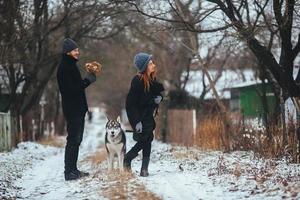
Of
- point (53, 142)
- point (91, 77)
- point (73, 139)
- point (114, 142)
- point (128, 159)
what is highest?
point (91, 77)

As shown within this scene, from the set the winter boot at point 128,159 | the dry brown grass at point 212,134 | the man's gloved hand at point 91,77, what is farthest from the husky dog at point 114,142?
the dry brown grass at point 212,134

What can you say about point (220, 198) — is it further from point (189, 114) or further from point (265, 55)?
point (189, 114)

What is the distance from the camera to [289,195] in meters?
8.17

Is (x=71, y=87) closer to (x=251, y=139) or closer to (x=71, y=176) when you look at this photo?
(x=71, y=176)

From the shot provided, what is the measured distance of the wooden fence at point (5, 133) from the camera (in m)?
20.5

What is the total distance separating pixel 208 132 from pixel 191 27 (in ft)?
15.4

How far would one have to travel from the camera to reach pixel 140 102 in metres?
11.0

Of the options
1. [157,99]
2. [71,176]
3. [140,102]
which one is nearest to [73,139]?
[71,176]

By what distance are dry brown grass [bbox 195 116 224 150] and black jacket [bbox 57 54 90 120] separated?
7.83 metres

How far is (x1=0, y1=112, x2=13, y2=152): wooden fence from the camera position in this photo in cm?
2052

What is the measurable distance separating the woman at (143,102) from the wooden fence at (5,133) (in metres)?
10.1

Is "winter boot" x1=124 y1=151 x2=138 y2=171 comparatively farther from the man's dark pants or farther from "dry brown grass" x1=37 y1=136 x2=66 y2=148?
"dry brown grass" x1=37 y1=136 x2=66 y2=148

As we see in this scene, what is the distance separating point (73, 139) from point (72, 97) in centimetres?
78

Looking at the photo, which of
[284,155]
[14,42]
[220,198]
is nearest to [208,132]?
[284,155]
